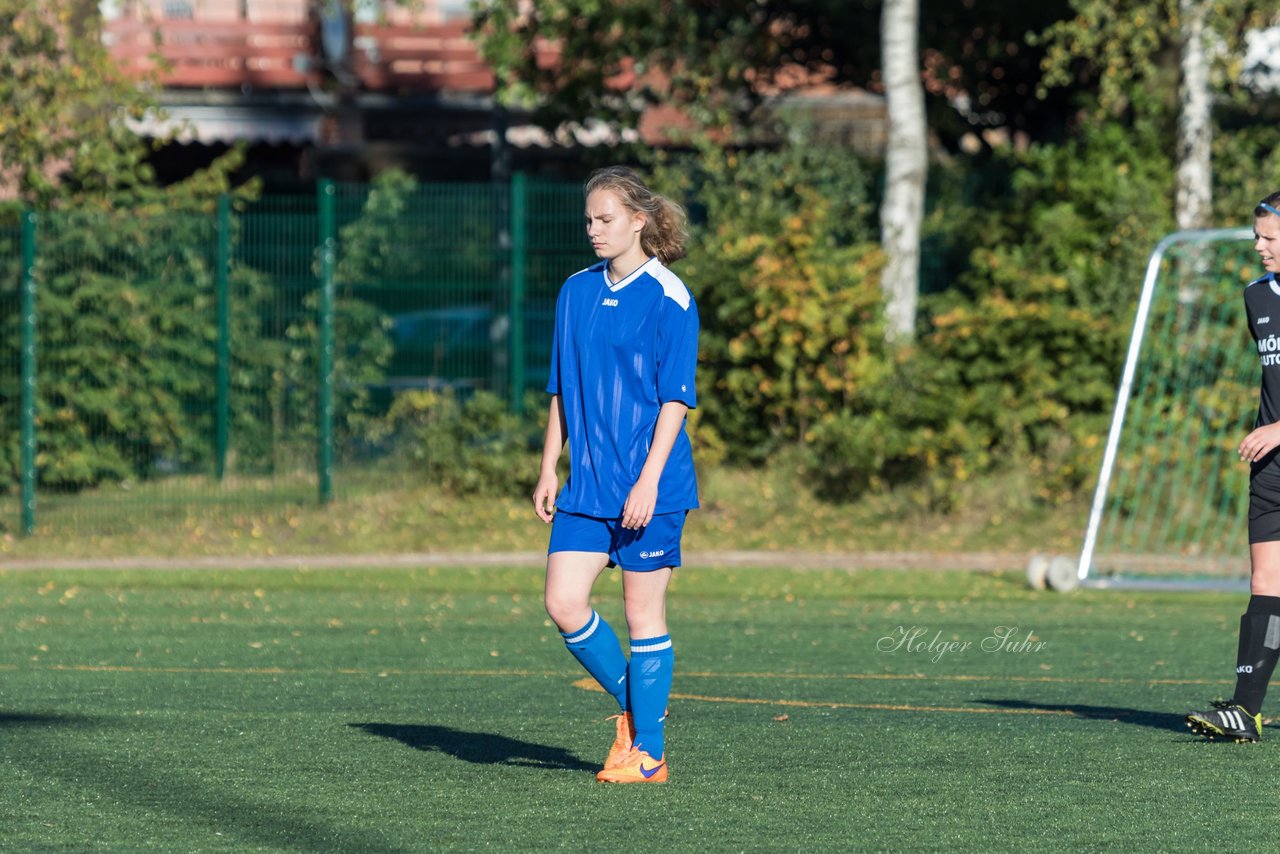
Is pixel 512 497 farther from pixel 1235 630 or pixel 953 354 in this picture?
pixel 1235 630

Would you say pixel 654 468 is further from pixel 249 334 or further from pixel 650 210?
pixel 249 334

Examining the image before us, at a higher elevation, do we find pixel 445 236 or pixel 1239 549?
pixel 445 236

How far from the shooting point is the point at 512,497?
16.1 m

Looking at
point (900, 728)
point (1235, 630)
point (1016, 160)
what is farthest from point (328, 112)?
point (900, 728)

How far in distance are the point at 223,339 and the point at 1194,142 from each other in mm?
8375

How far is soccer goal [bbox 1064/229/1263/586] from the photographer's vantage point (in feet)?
48.7

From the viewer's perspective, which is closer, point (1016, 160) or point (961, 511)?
point (961, 511)

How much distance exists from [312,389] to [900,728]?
9.83m

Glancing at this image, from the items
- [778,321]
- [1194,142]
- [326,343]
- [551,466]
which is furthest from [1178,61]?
[551,466]

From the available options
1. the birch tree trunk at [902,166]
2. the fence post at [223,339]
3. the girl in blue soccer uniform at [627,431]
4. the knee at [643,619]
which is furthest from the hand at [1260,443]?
the fence post at [223,339]

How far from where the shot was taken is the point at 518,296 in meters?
16.4

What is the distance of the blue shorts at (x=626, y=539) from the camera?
5891 millimetres

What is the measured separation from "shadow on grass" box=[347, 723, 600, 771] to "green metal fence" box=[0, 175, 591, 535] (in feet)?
28.7

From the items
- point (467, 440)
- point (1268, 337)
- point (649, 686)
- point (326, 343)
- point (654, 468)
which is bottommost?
point (467, 440)
